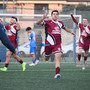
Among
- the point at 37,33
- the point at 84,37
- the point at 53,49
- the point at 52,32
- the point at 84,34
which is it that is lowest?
the point at 37,33

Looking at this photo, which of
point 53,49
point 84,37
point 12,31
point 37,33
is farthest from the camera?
point 37,33

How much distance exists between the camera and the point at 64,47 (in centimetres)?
2089

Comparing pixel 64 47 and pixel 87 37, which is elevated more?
pixel 87 37

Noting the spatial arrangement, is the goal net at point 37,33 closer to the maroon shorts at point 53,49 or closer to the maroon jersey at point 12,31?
the maroon jersey at point 12,31

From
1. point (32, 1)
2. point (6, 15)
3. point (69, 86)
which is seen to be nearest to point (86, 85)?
point (69, 86)

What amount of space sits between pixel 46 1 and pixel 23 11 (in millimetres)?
24498

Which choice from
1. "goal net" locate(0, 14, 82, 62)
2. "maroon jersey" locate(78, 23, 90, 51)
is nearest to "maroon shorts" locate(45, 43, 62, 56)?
"maroon jersey" locate(78, 23, 90, 51)

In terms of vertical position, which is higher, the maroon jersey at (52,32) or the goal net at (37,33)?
the maroon jersey at (52,32)

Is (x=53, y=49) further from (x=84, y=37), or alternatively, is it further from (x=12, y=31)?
(x=84, y=37)

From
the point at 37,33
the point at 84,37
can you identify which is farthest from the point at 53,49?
the point at 37,33

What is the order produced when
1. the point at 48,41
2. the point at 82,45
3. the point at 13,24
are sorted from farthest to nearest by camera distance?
the point at 82,45, the point at 13,24, the point at 48,41

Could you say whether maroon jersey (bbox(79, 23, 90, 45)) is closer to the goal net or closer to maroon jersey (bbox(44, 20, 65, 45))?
maroon jersey (bbox(44, 20, 65, 45))

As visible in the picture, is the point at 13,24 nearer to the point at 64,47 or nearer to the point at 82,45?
the point at 82,45

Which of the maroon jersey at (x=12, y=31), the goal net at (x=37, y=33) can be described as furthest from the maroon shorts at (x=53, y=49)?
the goal net at (x=37, y=33)
